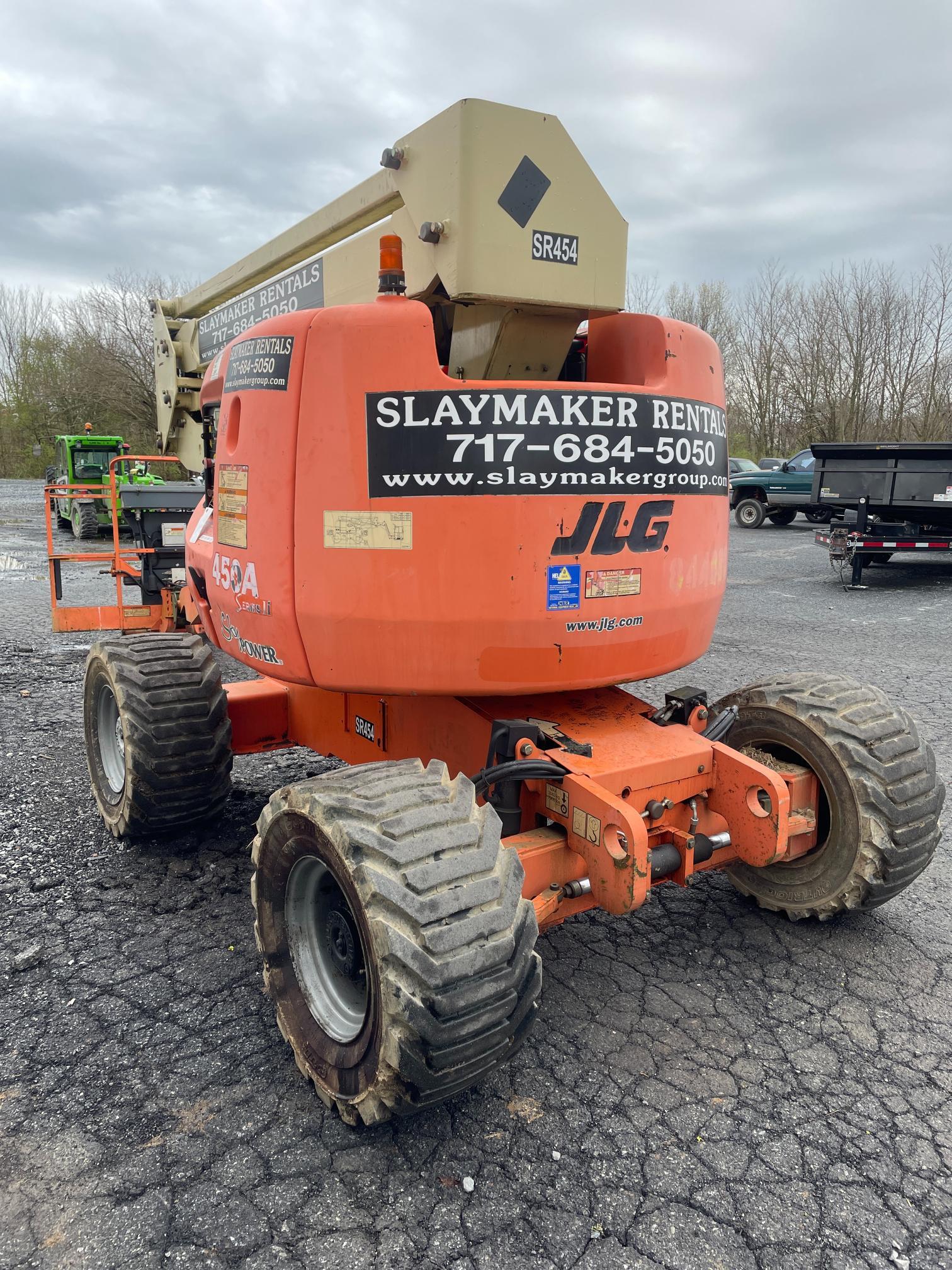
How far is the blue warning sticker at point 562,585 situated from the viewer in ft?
9.30

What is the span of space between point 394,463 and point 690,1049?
2.17 meters

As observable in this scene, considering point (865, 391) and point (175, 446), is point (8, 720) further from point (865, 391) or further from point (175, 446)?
point (865, 391)

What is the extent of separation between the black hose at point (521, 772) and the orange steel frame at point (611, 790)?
0.02 metres

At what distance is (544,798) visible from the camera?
3021 mm

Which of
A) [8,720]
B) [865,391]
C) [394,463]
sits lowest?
[8,720]

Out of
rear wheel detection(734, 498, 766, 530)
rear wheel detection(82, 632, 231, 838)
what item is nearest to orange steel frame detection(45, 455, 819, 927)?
rear wheel detection(82, 632, 231, 838)

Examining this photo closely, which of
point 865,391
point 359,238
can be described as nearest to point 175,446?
point 359,238

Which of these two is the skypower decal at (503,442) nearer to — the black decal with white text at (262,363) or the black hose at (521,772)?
the black decal with white text at (262,363)

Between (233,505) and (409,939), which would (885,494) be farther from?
(409,939)

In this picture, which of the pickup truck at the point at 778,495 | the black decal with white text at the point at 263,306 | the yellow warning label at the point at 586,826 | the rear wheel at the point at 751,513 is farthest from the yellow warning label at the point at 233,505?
the rear wheel at the point at 751,513

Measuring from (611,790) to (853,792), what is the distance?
3.33 ft

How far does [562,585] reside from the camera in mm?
2850

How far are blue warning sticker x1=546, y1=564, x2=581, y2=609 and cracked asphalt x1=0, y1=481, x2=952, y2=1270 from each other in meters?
1.47

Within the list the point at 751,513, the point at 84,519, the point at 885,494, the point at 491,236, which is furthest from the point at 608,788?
the point at 751,513
